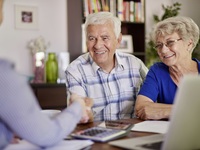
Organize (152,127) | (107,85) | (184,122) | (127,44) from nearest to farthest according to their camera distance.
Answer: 1. (184,122)
2. (152,127)
3. (107,85)
4. (127,44)

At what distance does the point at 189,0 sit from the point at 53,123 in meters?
4.32

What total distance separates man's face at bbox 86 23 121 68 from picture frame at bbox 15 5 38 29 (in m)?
1.70

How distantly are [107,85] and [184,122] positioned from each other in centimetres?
124

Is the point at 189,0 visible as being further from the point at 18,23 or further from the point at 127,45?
the point at 18,23

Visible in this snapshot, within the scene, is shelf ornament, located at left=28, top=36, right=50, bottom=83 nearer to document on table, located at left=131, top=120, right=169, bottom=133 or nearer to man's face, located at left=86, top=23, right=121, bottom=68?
man's face, located at left=86, top=23, right=121, bottom=68

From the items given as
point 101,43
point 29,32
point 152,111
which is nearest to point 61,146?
point 152,111

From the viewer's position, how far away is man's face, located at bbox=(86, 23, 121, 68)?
2.12m

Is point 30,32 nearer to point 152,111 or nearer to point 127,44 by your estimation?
point 127,44

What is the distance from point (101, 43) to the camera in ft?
7.02

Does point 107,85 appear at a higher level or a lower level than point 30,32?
lower

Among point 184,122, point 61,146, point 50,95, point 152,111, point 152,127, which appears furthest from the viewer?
point 50,95

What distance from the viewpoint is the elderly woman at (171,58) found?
6.35 ft

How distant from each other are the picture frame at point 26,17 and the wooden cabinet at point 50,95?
30.8 inches

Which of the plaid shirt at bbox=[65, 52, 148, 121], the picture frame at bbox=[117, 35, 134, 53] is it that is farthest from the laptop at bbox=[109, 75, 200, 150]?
the picture frame at bbox=[117, 35, 134, 53]
